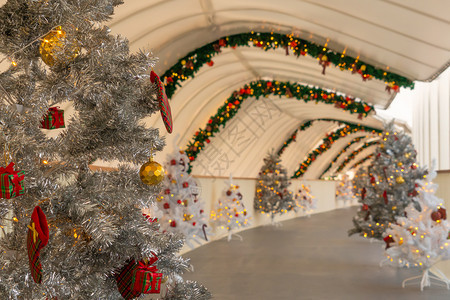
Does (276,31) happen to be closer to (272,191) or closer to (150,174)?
(150,174)

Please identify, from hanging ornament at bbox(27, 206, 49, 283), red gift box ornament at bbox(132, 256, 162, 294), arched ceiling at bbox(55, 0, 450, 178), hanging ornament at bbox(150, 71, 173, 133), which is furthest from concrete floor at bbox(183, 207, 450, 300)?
hanging ornament at bbox(27, 206, 49, 283)

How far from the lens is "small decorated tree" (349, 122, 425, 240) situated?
925 cm

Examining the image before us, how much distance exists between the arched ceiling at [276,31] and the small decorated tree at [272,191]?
219 cm

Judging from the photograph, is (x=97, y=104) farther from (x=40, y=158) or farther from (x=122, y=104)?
(x=40, y=158)

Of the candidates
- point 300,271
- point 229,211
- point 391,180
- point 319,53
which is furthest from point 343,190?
point 300,271

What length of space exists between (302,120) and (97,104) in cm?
1633

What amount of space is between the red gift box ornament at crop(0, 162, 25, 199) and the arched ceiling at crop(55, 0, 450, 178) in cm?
445

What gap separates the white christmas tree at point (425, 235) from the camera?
5719 mm

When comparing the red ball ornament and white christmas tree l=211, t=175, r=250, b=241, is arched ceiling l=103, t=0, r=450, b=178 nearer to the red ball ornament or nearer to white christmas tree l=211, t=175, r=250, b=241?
white christmas tree l=211, t=175, r=250, b=241

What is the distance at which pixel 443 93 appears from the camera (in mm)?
7824

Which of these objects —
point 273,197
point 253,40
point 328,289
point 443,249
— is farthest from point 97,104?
point 273,197

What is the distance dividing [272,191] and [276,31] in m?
8.21

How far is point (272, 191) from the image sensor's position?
1523 cm

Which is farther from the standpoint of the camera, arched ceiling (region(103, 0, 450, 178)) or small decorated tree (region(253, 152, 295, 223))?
small decorated tree (region(253, 152, 295, 223))
